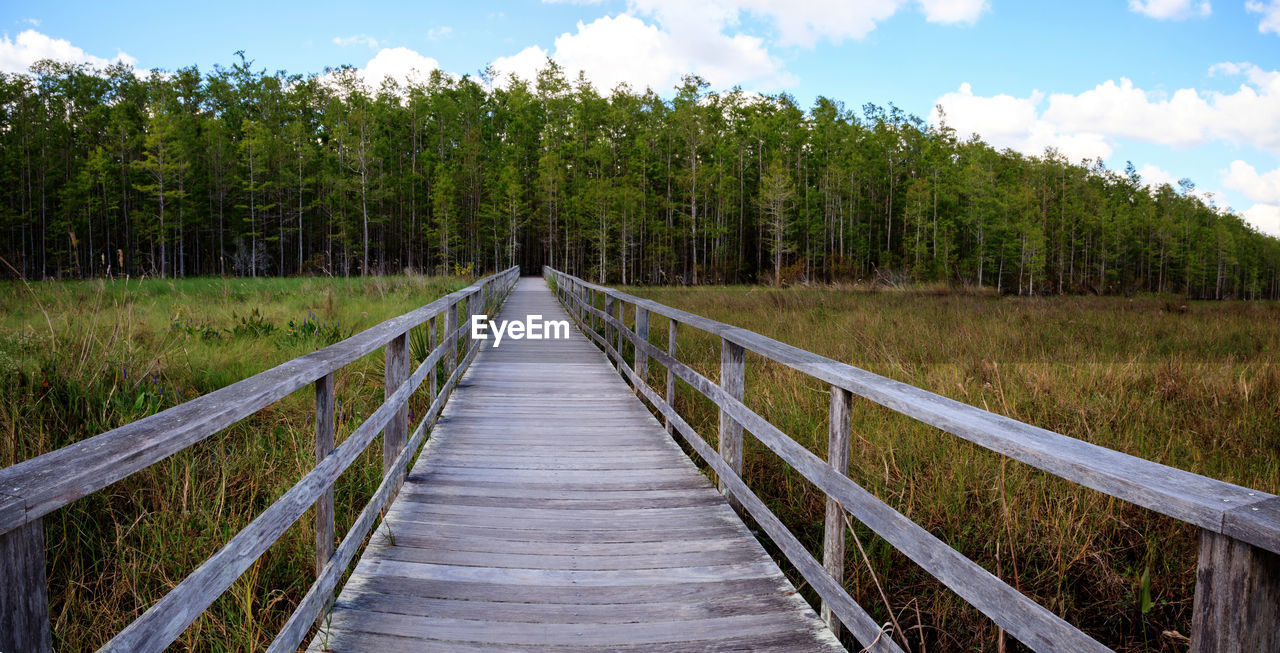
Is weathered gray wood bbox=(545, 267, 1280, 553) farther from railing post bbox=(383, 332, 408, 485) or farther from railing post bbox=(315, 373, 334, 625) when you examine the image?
railing post bbox=(383, 332, 408, 485)

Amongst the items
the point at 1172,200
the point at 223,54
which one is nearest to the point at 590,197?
the point at 223,54

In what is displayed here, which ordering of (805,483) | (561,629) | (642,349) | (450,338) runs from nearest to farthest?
(561,629) → (805,483) → (642,349) → (450,338)

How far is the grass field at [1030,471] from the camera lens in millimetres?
2662

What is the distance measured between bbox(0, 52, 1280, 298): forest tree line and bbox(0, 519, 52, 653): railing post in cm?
4062

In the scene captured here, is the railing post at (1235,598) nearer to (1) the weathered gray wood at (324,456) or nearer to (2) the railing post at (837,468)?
(2) the railing post at (837,468)

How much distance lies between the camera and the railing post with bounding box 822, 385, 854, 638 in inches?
89.7

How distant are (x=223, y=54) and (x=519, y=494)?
62307mm

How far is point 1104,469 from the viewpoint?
127cm

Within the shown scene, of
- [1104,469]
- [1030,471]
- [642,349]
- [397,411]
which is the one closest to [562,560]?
[397,411]

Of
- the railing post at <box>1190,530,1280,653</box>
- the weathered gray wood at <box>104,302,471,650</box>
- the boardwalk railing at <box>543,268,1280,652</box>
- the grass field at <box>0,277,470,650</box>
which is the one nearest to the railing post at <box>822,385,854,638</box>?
the boardwalk railing at <box>543,268,1280,652</box>

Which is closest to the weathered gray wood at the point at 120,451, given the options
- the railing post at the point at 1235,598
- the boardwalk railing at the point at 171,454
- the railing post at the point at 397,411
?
the boardwalk railing at the point at 171,454

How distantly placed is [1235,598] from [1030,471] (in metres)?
2.76

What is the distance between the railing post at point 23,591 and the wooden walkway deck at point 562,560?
4.47 feet

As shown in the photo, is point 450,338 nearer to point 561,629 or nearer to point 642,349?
point 642,349
